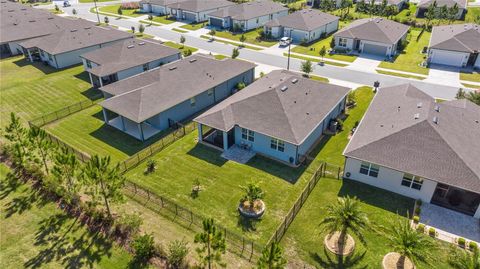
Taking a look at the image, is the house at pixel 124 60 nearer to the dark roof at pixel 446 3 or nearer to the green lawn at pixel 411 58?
the green lawn at pixel 411 58

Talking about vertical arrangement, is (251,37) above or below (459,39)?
below

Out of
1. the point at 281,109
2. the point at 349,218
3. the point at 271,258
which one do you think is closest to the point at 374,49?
the point at 281,109

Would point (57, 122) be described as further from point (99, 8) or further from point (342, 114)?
point (99, 8)

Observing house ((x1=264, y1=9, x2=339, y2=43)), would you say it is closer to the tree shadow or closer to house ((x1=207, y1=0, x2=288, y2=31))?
house ((x1=207, y1=0, x2=288, y2=31))

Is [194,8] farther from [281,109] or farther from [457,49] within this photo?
[281,109]

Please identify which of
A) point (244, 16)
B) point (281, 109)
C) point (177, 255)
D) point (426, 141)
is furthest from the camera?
point (244, 16)

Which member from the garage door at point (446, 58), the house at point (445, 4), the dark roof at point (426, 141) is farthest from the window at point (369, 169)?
the house at point (445, 4)
